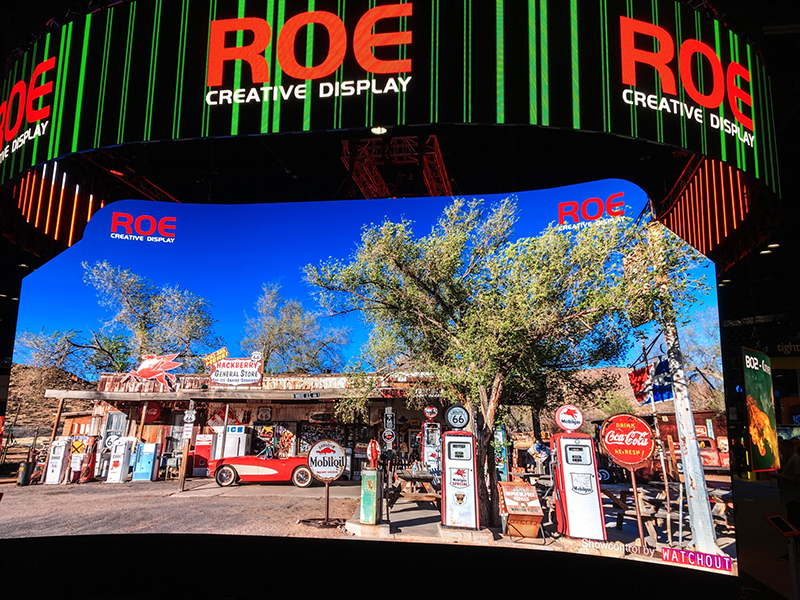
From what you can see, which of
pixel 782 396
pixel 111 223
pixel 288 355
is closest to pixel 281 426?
pixel 288 355

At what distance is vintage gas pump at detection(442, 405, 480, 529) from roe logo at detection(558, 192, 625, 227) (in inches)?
163

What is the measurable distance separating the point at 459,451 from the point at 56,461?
9.16 metres

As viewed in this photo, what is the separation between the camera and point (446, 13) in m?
5.46

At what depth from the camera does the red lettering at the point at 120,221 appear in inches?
410

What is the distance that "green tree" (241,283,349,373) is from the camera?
11062 mm

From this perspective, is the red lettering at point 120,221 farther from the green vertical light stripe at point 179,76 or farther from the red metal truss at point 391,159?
the green vertical light stripe at point 179,76

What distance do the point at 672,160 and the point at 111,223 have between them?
9973 mm

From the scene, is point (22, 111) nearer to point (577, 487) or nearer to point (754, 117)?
point (754, 117)

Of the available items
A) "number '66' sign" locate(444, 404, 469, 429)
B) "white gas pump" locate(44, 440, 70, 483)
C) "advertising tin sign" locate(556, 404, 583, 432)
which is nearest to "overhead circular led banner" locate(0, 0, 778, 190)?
"advertising tin sign" locate(556, 404, 583, 432)

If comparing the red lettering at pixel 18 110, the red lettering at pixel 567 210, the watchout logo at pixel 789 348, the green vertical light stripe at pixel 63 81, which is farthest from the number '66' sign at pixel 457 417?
the watchout logo at pixel 789 348

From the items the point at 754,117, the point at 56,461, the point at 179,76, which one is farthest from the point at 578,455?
the point at 56,461

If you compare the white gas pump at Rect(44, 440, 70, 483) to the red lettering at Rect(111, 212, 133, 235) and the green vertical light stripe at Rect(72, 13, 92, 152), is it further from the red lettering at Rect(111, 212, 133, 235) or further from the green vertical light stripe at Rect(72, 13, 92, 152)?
the green vertical light stripe at Rect(72, 13, 92, 152)

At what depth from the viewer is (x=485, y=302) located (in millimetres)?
9109

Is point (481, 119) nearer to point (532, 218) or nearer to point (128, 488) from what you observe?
point (532, 218)
